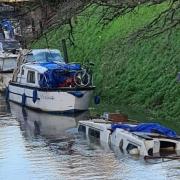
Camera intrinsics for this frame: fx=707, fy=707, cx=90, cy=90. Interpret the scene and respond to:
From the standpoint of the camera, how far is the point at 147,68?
3303cm

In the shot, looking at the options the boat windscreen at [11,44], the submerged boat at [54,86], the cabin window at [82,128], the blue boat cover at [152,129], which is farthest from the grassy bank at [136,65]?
the boat windscreen at [11,44]

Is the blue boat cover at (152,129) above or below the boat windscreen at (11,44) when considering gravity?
below

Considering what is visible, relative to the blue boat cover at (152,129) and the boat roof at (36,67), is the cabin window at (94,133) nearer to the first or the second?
the blue boat cover at (152,129)

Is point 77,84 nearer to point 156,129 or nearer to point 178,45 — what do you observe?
point 178,45

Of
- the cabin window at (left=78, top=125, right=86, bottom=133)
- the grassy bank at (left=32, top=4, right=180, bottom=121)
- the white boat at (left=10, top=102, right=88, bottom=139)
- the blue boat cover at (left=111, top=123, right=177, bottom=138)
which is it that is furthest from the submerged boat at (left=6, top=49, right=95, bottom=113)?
the blue boat cover at (left=111, top=123, right=177, bottom=138)

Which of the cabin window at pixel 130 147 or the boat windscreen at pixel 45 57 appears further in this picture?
the boat windscreen at pixel 45 57

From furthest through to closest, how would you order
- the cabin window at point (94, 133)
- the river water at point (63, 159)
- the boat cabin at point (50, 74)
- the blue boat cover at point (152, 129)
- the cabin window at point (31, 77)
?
the cabin window at point (31, 77) < the boat cabin at point (50, 74) < the cabin window at point (94, 133) < the blue boat cover at point (152, 129) < the river water at point (63, 159)

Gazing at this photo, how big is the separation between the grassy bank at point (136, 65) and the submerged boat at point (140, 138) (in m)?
3.83

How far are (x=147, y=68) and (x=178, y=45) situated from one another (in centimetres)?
185

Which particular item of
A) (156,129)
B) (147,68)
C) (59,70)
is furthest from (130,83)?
(156,129)

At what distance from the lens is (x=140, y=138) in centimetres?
2084

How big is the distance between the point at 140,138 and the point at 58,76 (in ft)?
40.5

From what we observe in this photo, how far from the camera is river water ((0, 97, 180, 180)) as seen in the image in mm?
18859

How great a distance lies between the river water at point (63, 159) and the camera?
742 inches
